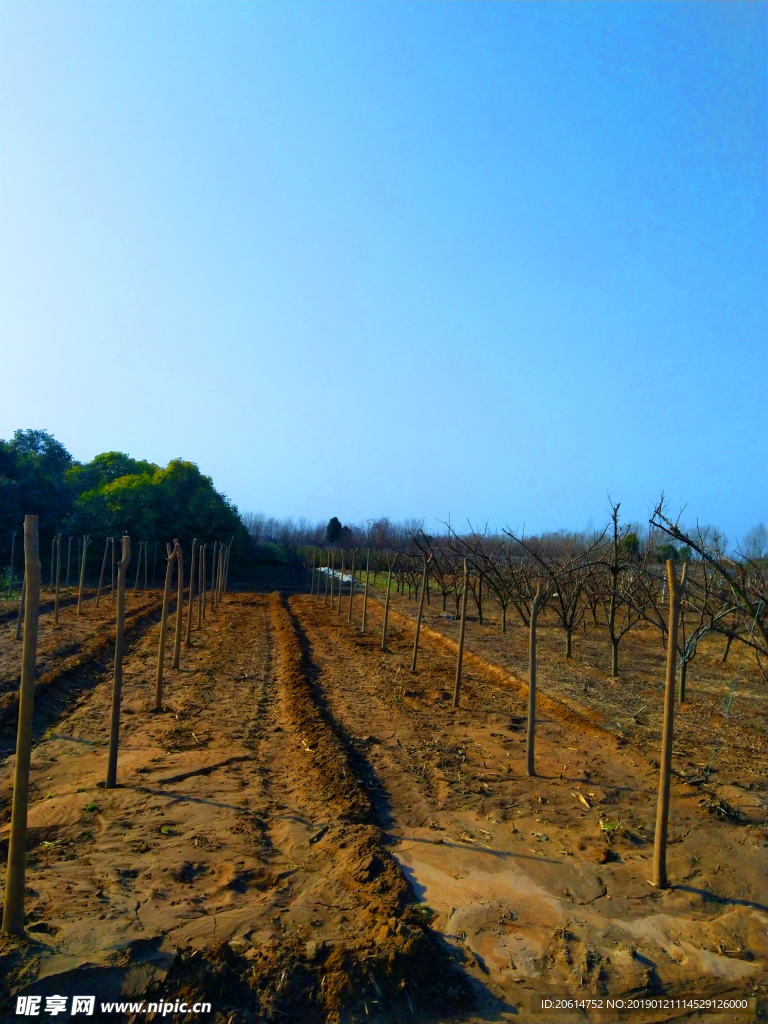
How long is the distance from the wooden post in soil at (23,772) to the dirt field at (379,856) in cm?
17

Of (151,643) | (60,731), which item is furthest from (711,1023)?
(151,643)

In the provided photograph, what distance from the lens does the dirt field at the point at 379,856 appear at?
345 cm

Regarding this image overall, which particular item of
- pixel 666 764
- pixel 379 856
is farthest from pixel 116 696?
pixel 666 764

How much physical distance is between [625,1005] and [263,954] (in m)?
1.82

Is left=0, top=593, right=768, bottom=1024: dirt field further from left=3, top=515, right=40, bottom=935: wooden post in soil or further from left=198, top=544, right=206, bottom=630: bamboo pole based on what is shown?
left=198, top=544, right=206, bottom=630: bamboo pole

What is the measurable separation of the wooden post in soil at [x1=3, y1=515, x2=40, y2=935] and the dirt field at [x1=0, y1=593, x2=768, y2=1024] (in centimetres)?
17

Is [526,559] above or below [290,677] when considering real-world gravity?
above

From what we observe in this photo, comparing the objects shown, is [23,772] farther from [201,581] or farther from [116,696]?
[201,581]

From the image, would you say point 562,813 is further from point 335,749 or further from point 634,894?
point 335,749

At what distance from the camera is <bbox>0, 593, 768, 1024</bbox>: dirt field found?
11.3 feet

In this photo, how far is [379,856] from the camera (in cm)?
474

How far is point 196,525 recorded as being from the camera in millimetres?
31594

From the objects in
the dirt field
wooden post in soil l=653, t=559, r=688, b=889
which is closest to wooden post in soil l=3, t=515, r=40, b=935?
the dirt field

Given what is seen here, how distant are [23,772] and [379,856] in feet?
7.70
